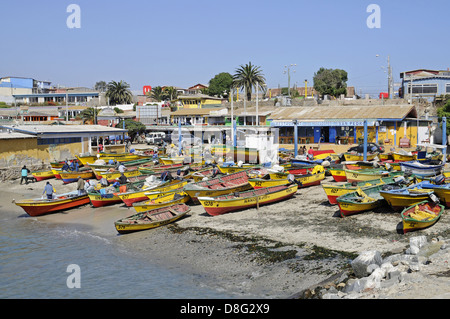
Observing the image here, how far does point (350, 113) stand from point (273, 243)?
35.3 m

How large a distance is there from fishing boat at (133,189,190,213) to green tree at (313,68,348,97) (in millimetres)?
58649

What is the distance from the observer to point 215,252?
18516 millimetres

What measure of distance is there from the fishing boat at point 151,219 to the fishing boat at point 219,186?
1.59 meters

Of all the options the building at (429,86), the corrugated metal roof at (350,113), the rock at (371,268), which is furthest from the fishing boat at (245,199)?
the building at (429,86)

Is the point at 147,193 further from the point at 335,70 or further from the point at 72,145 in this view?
the point at 335,70

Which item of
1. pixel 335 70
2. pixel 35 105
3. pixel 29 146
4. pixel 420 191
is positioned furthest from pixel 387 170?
pixel 35 105

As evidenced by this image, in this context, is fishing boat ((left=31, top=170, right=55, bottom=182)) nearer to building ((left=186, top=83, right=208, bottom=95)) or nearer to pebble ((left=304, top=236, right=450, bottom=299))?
pebble ((left=304, top=236, right=450, bottom=299))

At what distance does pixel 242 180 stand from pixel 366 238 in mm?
11566

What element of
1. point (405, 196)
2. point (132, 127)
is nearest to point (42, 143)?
point (132, 127)

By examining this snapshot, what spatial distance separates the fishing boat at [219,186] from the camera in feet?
83.5

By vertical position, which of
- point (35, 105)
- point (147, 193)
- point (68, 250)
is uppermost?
point (35, 105)

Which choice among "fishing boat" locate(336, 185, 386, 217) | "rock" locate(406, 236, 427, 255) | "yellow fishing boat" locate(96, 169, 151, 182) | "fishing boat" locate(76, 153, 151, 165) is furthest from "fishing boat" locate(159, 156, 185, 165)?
"rock" locate(406, 236, 427, 255)

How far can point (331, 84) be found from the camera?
267 ft

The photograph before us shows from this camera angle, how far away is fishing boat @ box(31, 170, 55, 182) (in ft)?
124
